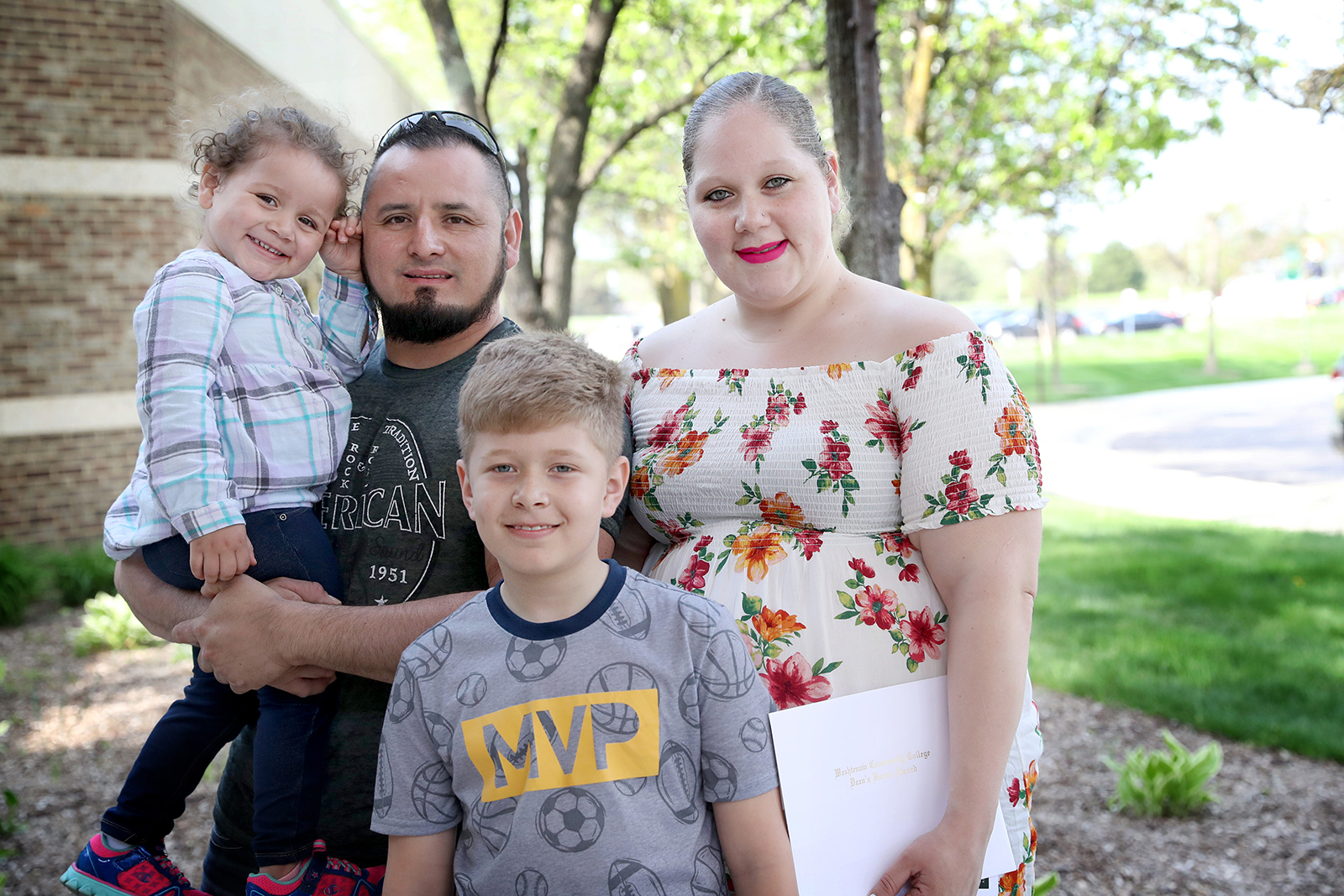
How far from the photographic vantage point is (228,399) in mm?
2074

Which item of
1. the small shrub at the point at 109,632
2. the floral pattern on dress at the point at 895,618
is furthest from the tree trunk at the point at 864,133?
the small shrub at the point at 109,632

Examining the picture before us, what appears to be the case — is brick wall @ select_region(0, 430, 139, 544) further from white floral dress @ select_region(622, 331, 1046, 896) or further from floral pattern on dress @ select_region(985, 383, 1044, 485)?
floral pattern on dress @ select_region(985, 383, 1044, 485)

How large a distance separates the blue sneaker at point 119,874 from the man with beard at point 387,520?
119 millimetres

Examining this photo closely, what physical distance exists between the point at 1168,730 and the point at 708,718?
4563mm

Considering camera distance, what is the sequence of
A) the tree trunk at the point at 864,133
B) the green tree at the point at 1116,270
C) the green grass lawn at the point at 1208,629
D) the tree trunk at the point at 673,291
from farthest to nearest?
the green tree at the point at 1116,270 → the tree trunk at the point at 673,291 → the green grass lawn at the point at 1208,629 → the tree trunk at the point at 864,133

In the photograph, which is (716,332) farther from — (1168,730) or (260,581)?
(1168,730)

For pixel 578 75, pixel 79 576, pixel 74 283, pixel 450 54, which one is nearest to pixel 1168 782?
pixel 578 75

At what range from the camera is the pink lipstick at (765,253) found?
6.64 feet

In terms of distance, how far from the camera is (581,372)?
173 cm

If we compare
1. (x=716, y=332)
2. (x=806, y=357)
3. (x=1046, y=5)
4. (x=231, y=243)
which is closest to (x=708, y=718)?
(x=806, y=357)

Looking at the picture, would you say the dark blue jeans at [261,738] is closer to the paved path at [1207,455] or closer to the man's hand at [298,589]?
the man's hand at [298,589]

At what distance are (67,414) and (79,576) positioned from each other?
6.59ft

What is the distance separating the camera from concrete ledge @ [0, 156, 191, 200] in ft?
29.8

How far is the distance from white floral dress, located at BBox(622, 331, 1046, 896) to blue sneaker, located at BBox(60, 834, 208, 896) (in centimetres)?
135
